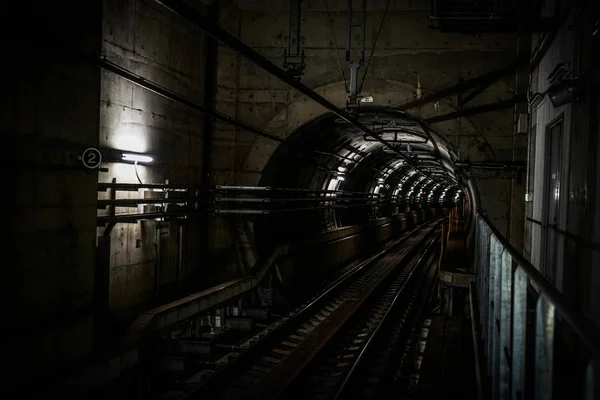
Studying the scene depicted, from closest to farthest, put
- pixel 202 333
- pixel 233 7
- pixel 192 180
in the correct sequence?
pixel 202 333 < pixel 192 180 < pixel 233 7

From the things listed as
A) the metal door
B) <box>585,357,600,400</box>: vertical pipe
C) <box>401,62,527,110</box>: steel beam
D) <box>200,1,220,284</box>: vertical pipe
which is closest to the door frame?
the metal door

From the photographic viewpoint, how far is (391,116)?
14781mm

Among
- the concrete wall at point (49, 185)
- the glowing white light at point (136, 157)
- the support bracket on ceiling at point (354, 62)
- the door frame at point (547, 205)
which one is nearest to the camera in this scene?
the concrete wall at point (49, 185)

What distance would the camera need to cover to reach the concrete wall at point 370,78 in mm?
12664

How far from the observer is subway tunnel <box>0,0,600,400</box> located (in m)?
4.93

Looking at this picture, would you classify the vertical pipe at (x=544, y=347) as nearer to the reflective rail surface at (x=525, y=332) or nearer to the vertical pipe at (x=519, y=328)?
the reflective rail surface at (x=525, y=332)

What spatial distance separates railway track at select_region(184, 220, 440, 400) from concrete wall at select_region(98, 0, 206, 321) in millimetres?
2377

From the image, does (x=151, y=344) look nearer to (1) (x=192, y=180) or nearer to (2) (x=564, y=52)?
(1) (x=192, y=180)

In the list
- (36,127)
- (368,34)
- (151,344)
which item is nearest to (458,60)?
(368,34)

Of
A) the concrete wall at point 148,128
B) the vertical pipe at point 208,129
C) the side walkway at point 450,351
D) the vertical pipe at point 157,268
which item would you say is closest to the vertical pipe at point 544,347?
the side walkway at point 450,351

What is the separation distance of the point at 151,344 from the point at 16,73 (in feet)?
14.1

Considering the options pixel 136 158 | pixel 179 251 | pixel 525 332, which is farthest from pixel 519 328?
pixel 179 251

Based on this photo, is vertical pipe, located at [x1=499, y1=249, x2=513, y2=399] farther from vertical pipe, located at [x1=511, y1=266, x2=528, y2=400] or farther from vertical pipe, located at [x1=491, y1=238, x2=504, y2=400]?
vertical pipe, located at [x1=511, y1=266, x2=528, y2=400]

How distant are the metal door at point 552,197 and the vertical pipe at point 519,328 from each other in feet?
14.8
